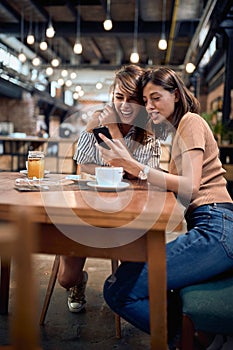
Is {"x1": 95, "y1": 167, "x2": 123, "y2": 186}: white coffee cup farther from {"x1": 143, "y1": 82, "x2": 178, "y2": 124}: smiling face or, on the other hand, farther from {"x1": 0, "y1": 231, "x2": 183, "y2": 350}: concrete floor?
{"x1": 0, "y1": 231, "x2": 183, "y2": 350}: concrete floor

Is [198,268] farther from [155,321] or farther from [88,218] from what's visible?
[88,218]

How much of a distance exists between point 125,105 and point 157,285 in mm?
1045

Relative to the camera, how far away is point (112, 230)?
46.6 inches

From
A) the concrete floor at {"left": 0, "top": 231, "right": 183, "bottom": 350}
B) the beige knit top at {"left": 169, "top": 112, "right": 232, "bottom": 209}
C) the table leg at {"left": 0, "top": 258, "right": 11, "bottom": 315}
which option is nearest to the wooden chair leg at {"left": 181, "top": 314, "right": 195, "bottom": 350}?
the beige knit top at {"left": 169, "top": 112, "right": 232, "bottom": 209}

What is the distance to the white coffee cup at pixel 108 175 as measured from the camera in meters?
1.49

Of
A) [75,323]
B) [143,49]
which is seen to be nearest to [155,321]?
[75,323]

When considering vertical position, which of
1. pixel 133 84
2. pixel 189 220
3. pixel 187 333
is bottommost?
pixel 187 333

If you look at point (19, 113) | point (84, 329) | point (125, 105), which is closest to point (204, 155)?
point (125, 105)

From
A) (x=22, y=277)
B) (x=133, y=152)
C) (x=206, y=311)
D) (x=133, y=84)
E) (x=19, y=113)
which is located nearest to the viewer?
(x=22, y=277)

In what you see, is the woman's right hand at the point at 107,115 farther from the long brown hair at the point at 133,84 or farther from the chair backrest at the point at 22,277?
the chair backrest at the point at 22,277

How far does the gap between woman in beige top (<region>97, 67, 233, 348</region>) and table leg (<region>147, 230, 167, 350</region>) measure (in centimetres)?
23

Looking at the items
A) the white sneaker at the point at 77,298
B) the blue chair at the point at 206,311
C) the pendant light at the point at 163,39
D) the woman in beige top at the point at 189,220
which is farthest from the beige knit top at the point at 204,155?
the pendant light at the point at 163,39

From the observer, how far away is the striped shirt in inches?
86.2

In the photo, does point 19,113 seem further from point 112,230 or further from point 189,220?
point 112,230
